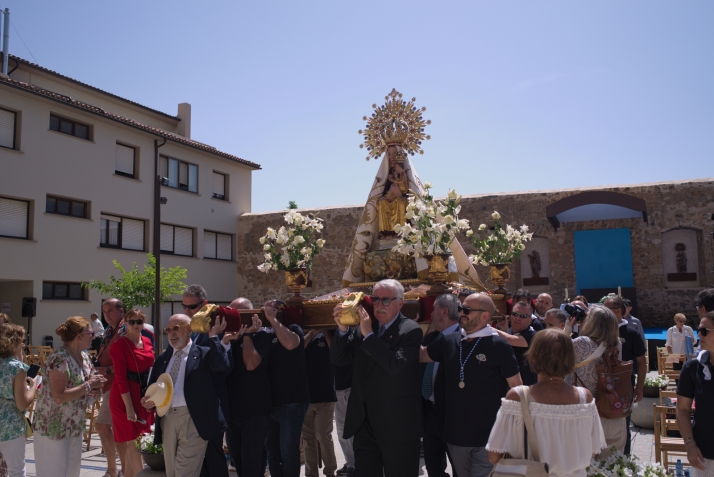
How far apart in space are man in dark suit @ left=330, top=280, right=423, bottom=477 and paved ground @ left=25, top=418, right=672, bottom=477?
2.04 meters

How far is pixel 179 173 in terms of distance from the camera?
2456 centimetres

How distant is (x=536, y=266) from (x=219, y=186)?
13.6m

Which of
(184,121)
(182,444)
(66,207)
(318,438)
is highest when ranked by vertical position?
(184,121)

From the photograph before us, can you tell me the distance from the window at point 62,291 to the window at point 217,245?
19.2 feet

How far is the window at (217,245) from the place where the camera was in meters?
25.5

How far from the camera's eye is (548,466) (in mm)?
3176

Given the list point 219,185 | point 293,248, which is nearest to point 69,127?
point 219,185

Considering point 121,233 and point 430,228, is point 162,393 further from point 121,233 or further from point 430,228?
point 121,233

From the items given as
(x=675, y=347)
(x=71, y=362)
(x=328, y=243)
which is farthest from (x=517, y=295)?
(x=328, y=243)

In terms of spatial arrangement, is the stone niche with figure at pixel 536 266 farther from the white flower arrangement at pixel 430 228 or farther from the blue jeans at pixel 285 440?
the blue jeans at pixel 285 440

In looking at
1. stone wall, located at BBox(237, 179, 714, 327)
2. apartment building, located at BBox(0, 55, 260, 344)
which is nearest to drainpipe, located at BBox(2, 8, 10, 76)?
apartment building, located at BBox(0, 55, 260, 344)

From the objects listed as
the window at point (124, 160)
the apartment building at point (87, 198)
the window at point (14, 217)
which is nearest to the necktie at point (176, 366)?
the apartment building at point (87, 198)

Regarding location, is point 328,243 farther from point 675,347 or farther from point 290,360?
point 290,360

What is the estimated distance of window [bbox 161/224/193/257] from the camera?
23.6 meters
